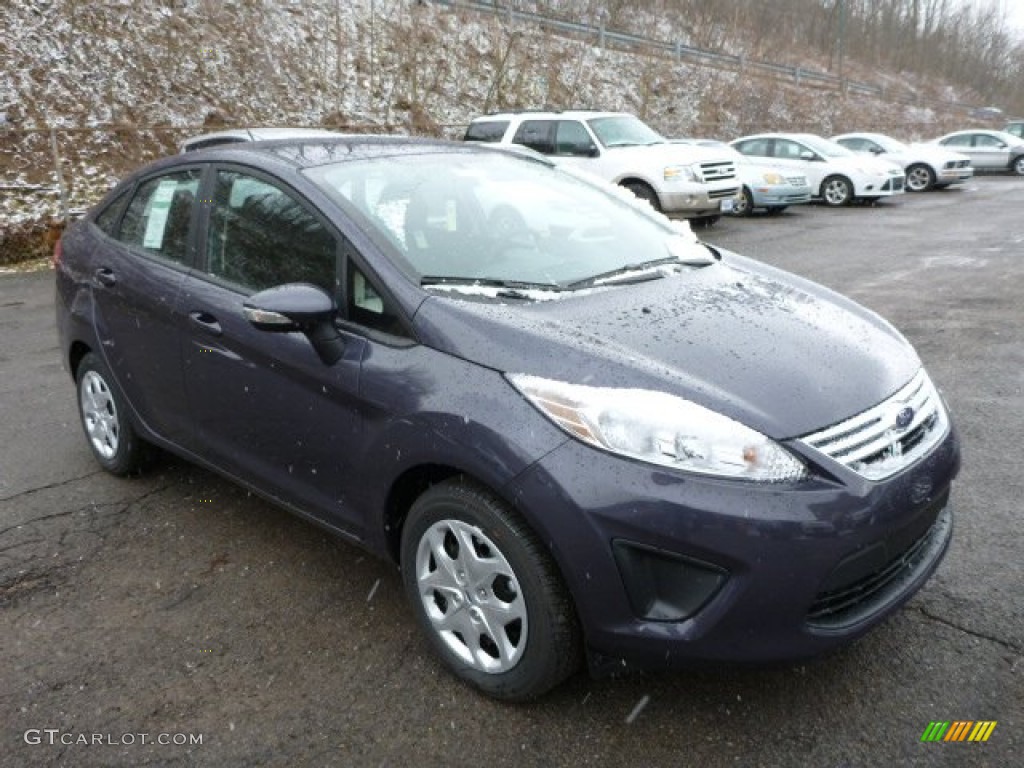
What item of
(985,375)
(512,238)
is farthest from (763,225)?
(512,238)

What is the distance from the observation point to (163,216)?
12.7ft

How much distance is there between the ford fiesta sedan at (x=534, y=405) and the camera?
2.25 meters

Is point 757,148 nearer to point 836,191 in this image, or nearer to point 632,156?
point 836,191

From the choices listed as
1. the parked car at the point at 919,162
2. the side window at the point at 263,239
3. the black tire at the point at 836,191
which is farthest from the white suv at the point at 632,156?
the side window at the point at 263,239

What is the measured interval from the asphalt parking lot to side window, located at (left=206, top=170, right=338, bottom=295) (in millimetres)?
1147

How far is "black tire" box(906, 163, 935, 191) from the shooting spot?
21.3 m

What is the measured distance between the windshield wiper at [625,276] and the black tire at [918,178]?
2079 cm

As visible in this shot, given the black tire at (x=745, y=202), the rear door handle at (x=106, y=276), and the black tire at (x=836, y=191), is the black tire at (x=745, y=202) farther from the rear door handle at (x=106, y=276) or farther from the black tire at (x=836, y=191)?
the rear door handle at (x=106, y=276)

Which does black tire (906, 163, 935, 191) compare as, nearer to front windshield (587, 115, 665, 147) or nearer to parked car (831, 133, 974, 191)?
parked car (831, 133, 974, 191)

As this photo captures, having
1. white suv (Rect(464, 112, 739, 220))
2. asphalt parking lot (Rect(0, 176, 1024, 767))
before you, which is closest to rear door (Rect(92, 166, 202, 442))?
asphalt parking lot (Rect(0, 176, 1024, 767))

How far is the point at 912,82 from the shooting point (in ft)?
179

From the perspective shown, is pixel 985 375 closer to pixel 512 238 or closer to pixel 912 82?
pixel 512 238

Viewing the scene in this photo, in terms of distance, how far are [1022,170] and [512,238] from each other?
28092 mm

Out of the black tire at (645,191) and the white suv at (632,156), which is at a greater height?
the white suv at (632,156)
